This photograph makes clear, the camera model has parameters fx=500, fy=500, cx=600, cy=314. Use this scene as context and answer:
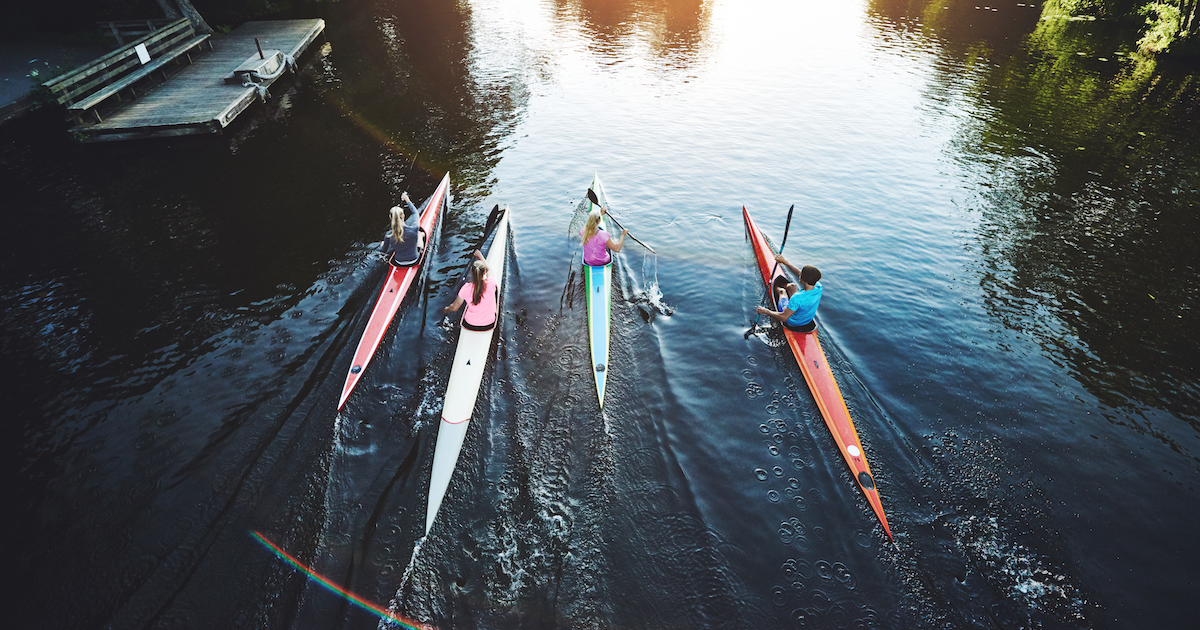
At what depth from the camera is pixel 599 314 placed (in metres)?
8.88

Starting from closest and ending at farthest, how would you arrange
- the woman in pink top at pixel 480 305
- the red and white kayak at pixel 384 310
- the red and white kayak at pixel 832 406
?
the red and white kayak at pixel 832 406, the red and white kayak at pixel 384 310, the woman in pink top at pixel 480 305

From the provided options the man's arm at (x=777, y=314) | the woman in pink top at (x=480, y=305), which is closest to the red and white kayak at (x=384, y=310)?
the woman in pink top at (x=480, y=305)

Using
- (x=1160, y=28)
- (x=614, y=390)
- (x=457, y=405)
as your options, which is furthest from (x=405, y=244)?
→ (x=1160, y=28)

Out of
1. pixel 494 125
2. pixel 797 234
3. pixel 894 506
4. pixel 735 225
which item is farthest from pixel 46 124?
pixel 894 506

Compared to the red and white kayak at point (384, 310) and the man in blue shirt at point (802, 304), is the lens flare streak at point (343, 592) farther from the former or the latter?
the man in blue shirt at point (802, 304)

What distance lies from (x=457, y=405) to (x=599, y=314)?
3032mm

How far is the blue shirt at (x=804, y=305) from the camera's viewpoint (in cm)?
820

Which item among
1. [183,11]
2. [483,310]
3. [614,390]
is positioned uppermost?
[183,11]

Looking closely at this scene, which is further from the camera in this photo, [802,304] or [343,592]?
[802,304]

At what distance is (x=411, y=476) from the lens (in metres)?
6.17

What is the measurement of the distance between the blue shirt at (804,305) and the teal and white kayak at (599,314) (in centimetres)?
312

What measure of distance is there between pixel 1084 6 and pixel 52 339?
55.5 meters

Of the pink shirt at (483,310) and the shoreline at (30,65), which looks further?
the shoreline at (30,65)

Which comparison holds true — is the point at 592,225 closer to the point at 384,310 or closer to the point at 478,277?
the point at 478,277
